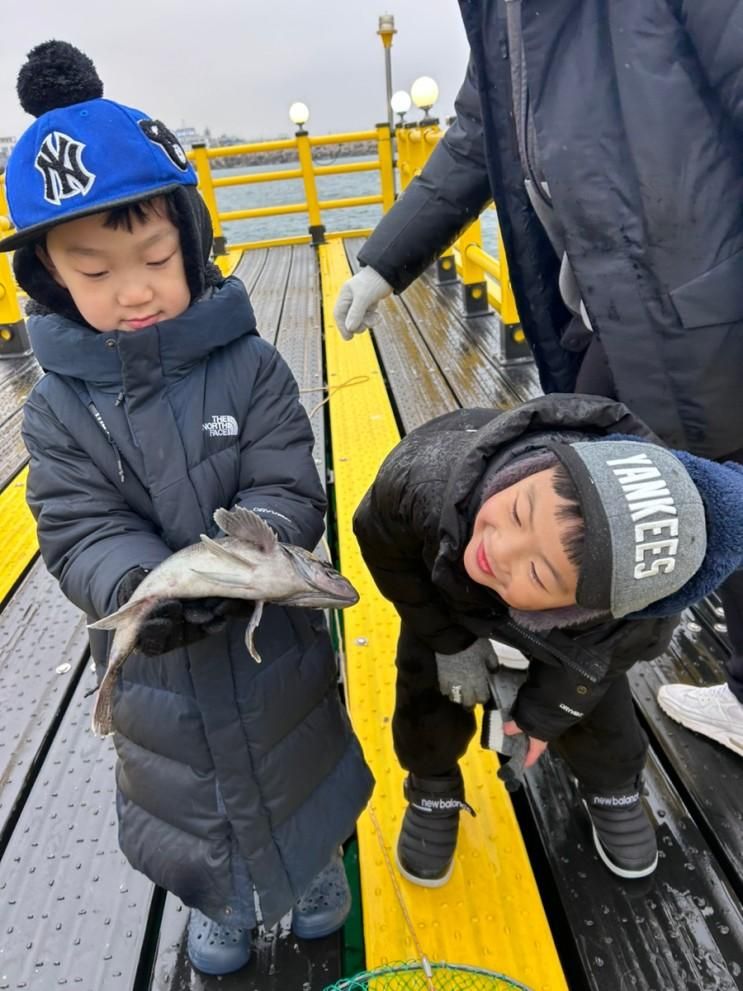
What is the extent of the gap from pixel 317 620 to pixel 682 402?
0.95m

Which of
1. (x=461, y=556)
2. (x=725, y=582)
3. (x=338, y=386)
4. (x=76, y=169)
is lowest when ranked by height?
(x=338, y=386)

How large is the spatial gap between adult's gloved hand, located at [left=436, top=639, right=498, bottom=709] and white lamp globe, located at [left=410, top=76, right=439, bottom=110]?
721cm

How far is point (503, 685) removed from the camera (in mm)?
1632

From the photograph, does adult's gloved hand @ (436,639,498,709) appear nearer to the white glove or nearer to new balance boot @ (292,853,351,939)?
new balance boot @ (292,853,351,939)

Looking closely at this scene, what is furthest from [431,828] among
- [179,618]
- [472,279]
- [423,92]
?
[423,92]

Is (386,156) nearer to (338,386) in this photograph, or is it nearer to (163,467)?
(338,386)

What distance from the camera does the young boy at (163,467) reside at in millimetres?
1272

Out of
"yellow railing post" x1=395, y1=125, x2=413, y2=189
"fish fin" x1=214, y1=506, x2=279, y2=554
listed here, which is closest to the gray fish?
"fish fin" x1=214, y1=506, x2=279, y2=554

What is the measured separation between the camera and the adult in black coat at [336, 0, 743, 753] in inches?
51.7

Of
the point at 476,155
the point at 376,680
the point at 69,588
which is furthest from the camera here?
the point at 376,680

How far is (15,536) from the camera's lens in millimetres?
3221

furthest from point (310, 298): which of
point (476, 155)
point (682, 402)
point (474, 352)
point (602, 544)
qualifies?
point (602, 544)

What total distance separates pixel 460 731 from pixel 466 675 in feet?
0.73

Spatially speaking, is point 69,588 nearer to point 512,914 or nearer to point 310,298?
point 512,914
